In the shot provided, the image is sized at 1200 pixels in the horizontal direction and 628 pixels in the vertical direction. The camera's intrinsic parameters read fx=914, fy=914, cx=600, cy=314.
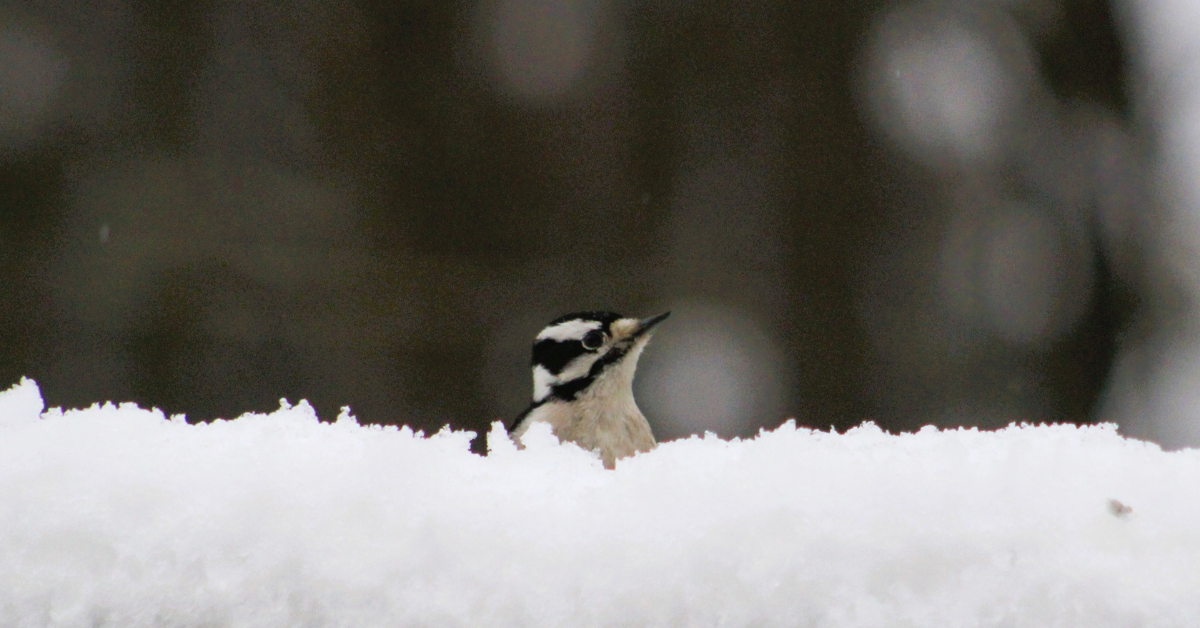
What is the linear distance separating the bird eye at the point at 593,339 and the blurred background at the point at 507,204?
1913mm

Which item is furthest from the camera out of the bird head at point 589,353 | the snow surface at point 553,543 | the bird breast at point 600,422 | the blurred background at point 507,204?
the blurred background at point 507,204

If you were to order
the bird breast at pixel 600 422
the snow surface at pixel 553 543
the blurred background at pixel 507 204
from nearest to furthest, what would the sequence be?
the snow surface at pixel 553 543 < the bird breast at pixel 600 422 < the blurred background at pixel 507 204

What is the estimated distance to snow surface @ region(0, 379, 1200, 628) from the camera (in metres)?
0.39

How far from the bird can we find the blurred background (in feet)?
5.99

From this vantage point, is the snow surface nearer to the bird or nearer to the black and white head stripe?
the bird

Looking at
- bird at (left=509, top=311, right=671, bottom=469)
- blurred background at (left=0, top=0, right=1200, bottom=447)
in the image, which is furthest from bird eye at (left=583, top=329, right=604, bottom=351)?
blurred background at (left=0, top=0, right=1200, bottom=447)

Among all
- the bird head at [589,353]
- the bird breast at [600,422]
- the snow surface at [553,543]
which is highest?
the snow surface at [553,543]

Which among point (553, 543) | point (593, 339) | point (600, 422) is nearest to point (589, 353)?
point (593, 339)

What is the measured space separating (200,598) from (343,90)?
4178 millimetres

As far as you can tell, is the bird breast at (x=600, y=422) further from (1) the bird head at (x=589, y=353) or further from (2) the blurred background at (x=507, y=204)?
(2) the blurred background at (x=507, y=204)

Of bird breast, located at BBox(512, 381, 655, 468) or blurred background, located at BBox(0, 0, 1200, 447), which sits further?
blurred background, located at BBox(0, 0, 1200, 447)

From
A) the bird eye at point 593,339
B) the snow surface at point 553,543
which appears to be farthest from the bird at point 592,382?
the snow surface at point 553,543

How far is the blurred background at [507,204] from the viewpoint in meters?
4.14

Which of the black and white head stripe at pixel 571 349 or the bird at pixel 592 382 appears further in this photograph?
the black and white head stripe at pixel 571 349
